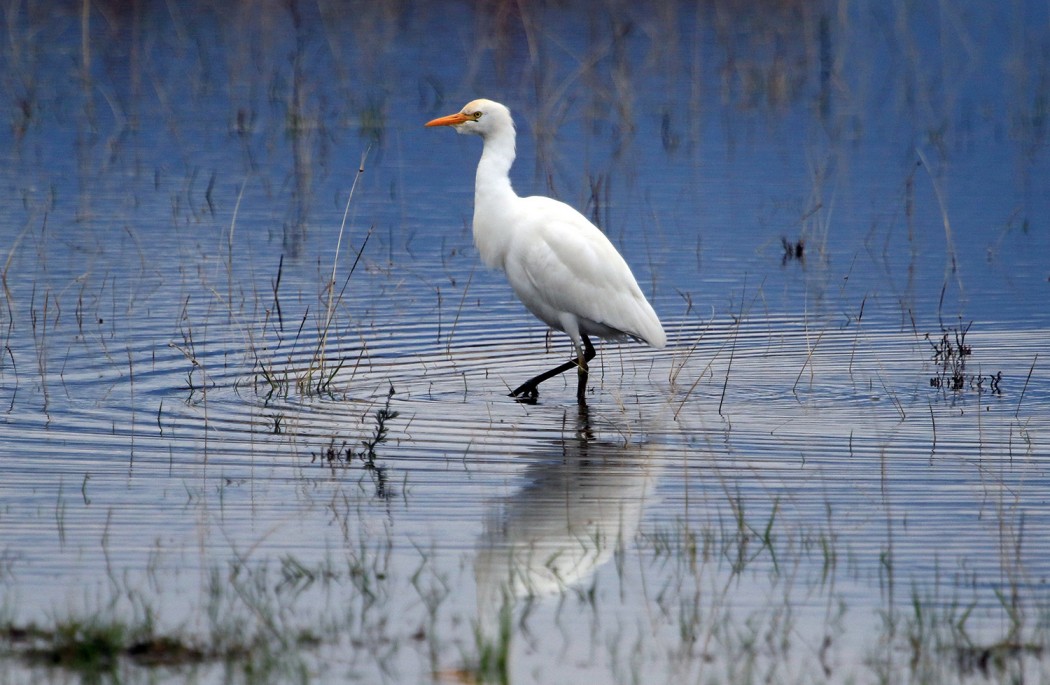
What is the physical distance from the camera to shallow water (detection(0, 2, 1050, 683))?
15.2ft

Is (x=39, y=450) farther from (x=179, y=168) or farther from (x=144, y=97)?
(x=144, y=97)

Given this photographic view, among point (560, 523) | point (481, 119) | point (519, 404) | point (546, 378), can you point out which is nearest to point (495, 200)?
point (481, 119)

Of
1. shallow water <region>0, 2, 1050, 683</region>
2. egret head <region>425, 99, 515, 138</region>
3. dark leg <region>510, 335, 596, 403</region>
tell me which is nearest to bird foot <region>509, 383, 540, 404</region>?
dark leg <region>510, 335, 596, 403</region>

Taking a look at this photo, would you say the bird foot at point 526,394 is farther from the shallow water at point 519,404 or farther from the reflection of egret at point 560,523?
the reflection of egret at point 560,523

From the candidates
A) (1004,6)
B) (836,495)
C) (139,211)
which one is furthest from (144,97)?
(1004,6)

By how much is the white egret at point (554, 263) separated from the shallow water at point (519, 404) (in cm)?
32

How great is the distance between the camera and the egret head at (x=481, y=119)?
28.5ft

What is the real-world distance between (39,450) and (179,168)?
8.61 m

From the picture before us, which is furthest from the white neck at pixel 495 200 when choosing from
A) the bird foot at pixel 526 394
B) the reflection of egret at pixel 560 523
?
the reflection of egret at pixel 560 523

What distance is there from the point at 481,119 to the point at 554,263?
972 millimetres

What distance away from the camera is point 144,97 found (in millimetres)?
19219

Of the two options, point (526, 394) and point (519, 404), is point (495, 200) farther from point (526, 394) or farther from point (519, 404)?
point (519, 404)

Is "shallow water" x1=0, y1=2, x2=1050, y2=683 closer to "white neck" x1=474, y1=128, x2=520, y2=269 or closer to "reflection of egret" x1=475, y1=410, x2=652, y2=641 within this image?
"reflection of egret" x1=475, y1=410, x2=652, y2=641

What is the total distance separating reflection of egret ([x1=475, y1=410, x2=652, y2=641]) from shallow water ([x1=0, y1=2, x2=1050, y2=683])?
0.02m
